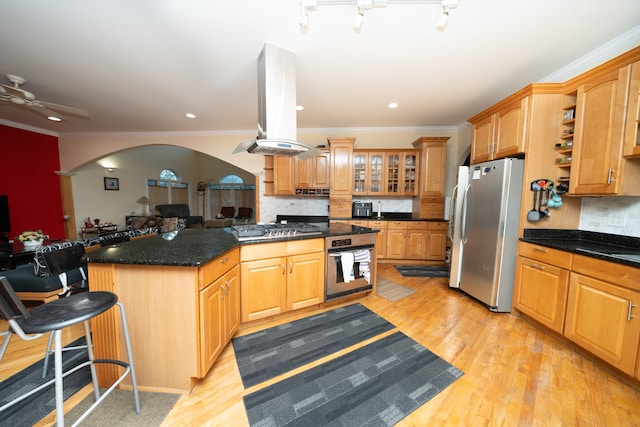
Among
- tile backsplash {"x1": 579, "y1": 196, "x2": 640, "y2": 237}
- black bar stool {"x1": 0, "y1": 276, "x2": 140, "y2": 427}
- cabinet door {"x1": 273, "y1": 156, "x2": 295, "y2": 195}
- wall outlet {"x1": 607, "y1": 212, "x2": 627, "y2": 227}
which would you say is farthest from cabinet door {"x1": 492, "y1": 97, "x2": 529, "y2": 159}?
black bar stool {"x1": 0, "y1": 276, "x2": 140, "y2": 427}

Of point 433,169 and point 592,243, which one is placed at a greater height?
point 433,169

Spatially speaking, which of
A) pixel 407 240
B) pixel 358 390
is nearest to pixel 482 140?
pixel 407 240

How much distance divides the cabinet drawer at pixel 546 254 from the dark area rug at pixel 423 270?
4.96 feet

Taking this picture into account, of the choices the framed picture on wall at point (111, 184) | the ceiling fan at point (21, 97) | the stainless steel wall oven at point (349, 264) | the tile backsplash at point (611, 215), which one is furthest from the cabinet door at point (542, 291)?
the framed picture on wall at point (111, 184)

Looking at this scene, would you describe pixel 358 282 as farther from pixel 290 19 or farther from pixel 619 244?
pixel 290 19

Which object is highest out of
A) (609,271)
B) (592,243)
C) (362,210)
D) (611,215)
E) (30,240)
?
(611,215)

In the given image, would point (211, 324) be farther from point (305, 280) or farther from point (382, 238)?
point (382, 238)

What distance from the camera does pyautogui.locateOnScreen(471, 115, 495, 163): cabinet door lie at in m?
2.67

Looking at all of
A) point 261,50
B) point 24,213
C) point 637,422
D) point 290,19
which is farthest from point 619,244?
point 24,213

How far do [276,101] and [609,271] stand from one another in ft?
9.63

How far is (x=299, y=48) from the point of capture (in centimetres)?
206

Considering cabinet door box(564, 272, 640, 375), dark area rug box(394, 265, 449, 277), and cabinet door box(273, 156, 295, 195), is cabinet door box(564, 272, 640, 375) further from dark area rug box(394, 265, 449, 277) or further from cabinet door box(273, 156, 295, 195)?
cabinet door box(273, 156, 295, 195)

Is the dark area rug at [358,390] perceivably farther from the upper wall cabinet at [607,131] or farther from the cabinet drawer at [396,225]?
→ the cabinet drawer at [396,225]

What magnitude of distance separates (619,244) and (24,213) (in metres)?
8.56
